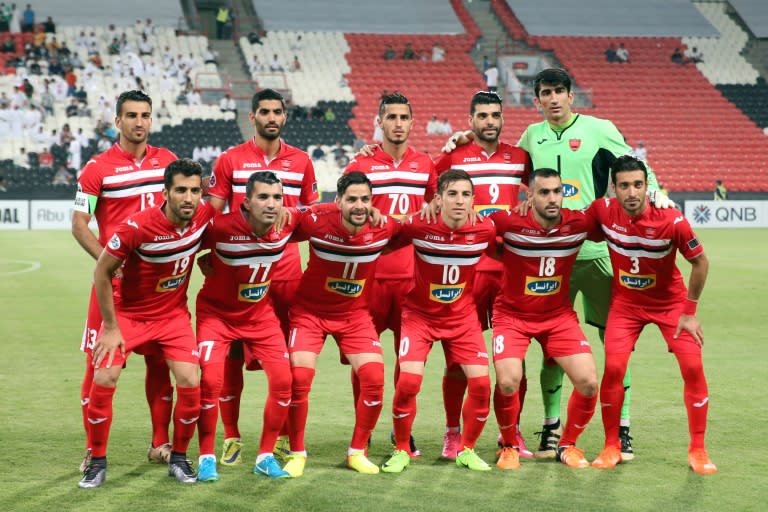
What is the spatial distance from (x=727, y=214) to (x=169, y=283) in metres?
26.9

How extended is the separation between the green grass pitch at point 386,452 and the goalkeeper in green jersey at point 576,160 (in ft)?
2.69

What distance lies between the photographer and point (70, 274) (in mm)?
17188

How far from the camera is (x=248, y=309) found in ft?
20.2

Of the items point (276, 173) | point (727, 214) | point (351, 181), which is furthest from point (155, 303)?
point (727, 214)

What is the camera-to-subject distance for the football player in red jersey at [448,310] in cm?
616

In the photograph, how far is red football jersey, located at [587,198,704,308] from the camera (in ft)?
20.2

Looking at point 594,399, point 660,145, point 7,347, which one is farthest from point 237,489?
point 660,145

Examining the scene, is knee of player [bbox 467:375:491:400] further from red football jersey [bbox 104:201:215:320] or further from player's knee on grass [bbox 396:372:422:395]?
red football jersey [bbox 104:201:215:320]

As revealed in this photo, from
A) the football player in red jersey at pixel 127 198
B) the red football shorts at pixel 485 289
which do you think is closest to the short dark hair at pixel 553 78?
the red football shorts at pixel 485 289

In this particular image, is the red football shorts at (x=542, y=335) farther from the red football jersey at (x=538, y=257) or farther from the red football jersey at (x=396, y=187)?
the red football jersey at (x=396, y=187)

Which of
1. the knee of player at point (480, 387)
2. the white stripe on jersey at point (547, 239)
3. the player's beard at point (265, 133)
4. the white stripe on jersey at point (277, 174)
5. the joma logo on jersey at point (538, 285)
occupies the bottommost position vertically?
the knee of player at point (480, 387)

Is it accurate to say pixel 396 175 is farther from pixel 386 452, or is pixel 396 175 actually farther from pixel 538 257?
pixel 386 452

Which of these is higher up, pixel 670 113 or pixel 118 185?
pixel 670 113

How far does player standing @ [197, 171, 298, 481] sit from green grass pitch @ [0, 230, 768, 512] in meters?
0.33
